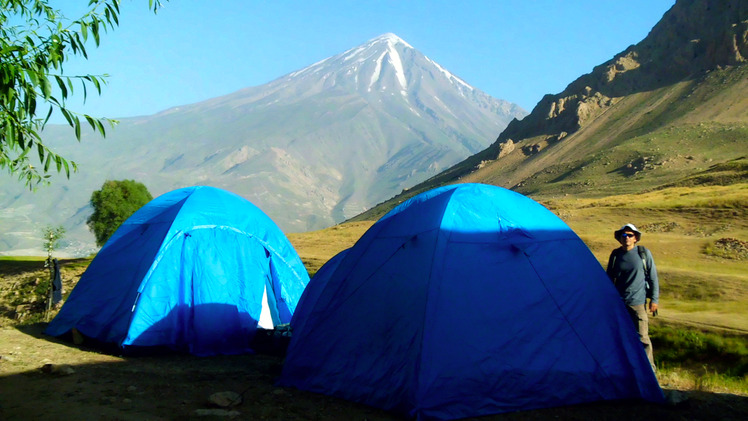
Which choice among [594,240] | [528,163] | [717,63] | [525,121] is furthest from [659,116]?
[594,240]

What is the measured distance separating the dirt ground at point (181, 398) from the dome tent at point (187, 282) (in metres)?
1.09

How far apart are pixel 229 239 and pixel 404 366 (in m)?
5.61

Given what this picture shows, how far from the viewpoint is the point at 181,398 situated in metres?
7.54

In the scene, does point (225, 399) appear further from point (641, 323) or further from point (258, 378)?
point (641, 323)

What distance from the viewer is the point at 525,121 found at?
4882 inches

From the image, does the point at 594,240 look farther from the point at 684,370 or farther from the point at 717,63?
the point at 717,63

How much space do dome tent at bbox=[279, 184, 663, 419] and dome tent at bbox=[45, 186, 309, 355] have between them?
3.20 meters

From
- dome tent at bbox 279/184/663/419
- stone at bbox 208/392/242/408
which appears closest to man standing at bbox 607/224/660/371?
dome tent at bbox 279/184/663/419

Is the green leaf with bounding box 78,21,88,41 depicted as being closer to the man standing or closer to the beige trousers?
the man standing

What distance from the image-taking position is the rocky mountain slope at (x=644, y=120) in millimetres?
78250

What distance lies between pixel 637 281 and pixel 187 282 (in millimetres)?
7143

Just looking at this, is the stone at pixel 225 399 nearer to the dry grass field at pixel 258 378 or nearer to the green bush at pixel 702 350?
the dry grass field at pixel 258 378

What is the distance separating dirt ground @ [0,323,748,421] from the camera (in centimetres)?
680

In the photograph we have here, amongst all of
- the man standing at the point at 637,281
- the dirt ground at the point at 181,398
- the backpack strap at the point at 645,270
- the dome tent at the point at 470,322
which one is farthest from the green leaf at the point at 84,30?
the backpack strap at the point at 645,270
